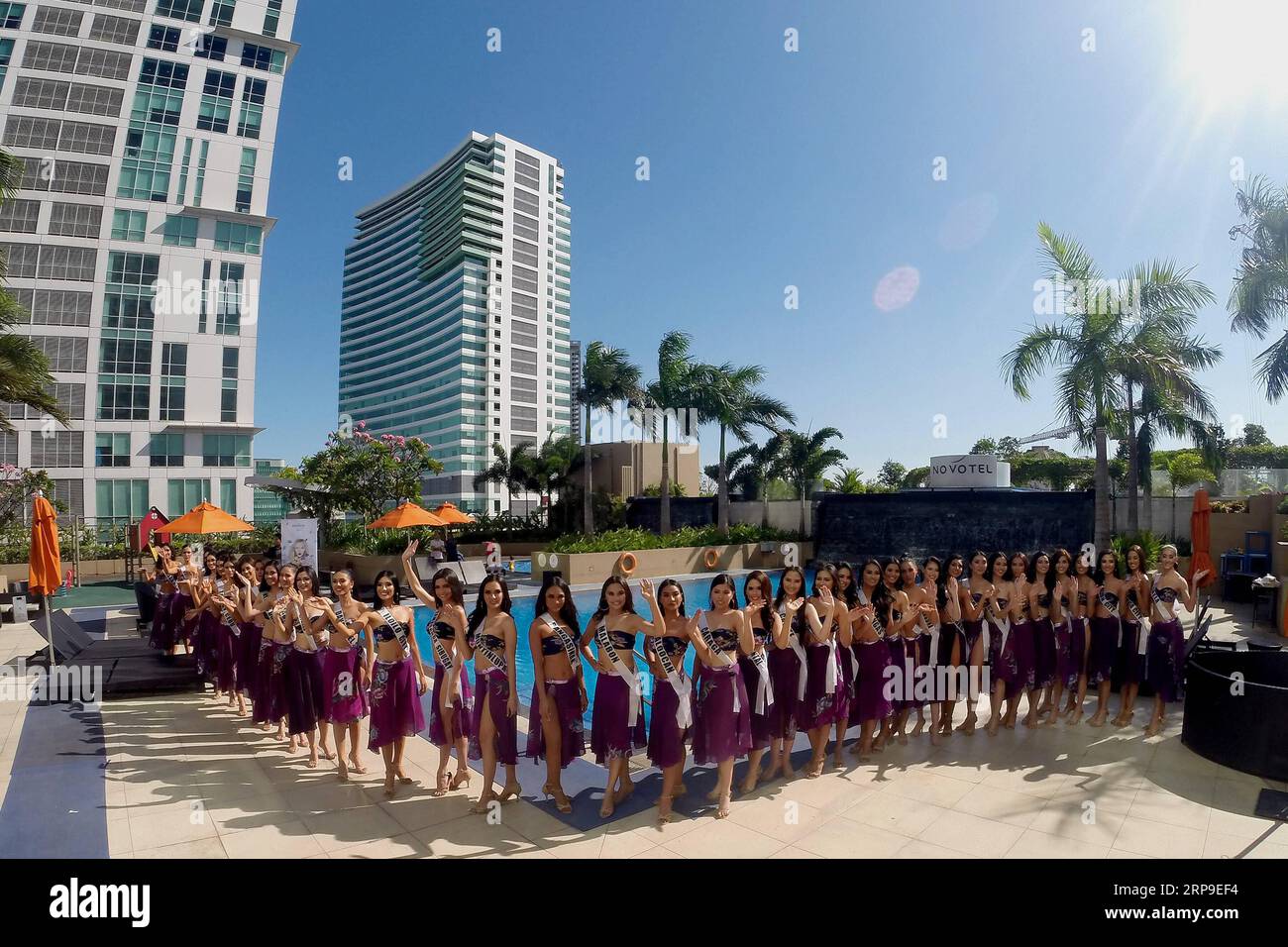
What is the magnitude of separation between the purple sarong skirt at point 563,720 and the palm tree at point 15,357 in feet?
36.7

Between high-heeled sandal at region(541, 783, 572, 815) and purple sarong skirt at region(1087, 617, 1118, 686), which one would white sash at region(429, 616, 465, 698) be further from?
purple sarong skirt at region(1087, 617, 1118, 686)

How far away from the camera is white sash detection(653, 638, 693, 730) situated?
443 centimetres

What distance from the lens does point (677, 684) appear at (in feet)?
14.7

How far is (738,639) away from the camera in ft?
15.3

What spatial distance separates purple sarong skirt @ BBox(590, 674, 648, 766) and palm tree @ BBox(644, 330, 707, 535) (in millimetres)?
20337

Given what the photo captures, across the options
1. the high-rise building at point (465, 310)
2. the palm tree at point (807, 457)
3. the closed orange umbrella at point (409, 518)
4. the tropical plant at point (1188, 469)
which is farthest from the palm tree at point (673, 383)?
the high-rise building at point (465, 310)

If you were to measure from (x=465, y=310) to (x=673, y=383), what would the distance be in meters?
94.5

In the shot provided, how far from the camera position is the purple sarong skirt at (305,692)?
5.61 metres

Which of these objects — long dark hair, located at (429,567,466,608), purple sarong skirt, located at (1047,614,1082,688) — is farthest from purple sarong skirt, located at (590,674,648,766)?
purple sarong skirt, located at (1047,614,1082,688)

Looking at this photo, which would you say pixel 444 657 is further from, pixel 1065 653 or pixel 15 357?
pixel 15 357

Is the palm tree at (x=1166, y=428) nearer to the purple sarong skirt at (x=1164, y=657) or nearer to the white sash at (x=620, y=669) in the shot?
the purple sarong skirt at (x=1164, y=657)

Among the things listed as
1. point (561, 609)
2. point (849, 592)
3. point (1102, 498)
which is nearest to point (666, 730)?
point (561, 609)

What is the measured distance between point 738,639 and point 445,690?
2134 millimetres
